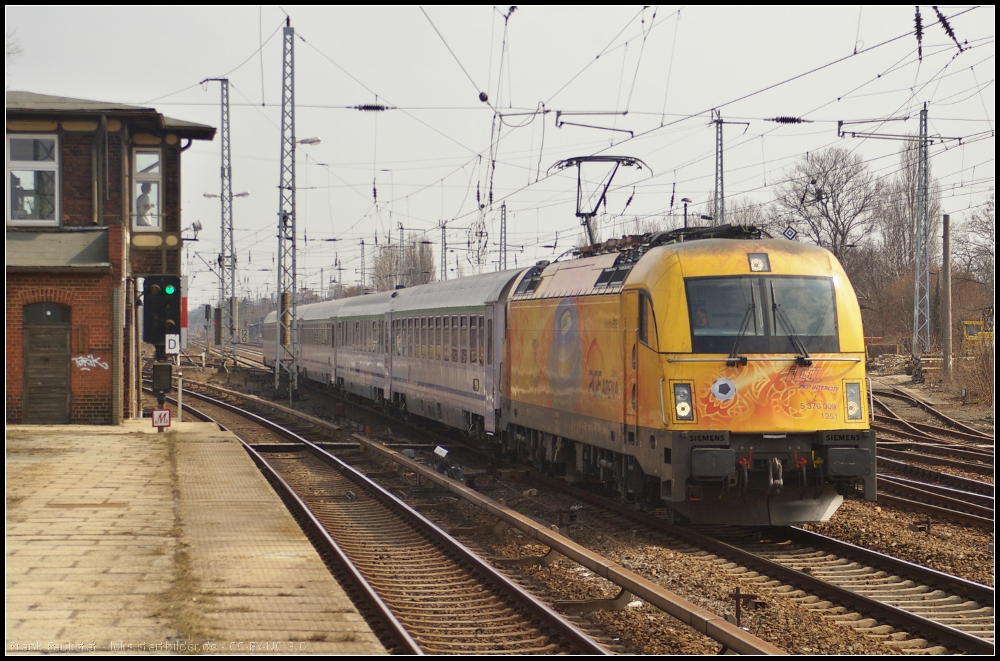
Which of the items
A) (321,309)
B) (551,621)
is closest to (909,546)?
(551,621)

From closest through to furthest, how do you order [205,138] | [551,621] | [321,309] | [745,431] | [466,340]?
[551,621], [745,431], [466,340], [205,138], [321,309]

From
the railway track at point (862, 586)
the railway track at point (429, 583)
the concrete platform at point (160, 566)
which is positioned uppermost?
the concrete platform at point (160, 566)

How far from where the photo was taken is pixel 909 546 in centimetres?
1109

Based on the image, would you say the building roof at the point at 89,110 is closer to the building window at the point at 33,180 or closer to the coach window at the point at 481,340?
the building window at the point at 33,180

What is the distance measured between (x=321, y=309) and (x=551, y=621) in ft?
109

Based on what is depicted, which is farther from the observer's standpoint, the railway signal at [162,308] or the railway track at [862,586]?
the railway signal at [162,308]

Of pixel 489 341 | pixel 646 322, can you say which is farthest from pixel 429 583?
pixel 489 341

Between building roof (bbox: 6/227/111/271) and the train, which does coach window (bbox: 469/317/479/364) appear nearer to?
the train

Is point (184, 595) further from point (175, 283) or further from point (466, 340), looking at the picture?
point (175, 283)

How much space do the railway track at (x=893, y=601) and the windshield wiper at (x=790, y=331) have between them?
6.53ft

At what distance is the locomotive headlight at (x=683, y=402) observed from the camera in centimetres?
1091

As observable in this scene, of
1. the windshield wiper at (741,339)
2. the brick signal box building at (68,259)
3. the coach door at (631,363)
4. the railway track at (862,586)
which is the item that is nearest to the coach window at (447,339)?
the brick signal box building at (68,259)

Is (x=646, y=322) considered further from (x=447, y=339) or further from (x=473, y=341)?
(x=447, y=339)

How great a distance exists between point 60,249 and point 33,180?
1.79m
